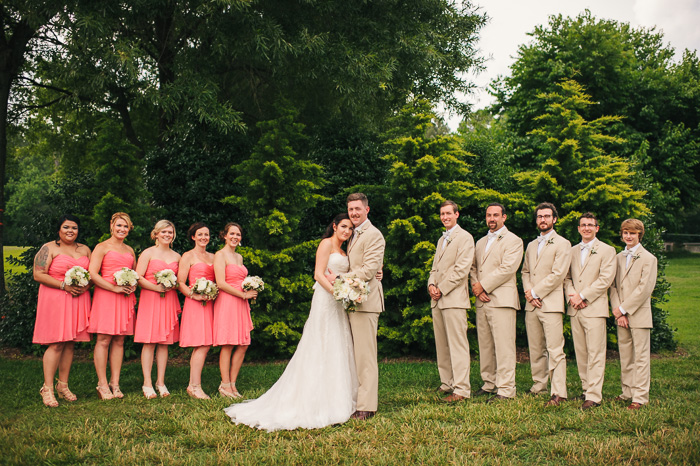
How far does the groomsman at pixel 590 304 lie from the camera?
20.5ft

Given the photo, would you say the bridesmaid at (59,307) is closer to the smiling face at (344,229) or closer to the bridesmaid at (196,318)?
the bridesmaid at (196,318)

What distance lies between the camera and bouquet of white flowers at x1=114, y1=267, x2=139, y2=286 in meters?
6.51

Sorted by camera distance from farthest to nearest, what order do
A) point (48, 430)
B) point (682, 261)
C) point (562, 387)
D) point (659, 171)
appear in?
1. point (682, 261)
2. point (659, 171)
3. point (562, 387)
4. point (48, 430)

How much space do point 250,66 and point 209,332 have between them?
6.29 meters

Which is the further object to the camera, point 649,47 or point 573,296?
point 649,47

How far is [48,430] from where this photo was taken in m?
5.15

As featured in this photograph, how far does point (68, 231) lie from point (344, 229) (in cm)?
355

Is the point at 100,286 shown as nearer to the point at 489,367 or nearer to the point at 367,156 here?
the point at 489,367

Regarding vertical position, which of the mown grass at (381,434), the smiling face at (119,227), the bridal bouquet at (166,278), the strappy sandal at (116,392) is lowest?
the mown grass at (381,434)

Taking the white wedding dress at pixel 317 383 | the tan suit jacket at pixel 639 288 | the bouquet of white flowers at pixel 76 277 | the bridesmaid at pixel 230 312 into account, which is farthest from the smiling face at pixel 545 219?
the bouquet of white flowers at pixel 76 277

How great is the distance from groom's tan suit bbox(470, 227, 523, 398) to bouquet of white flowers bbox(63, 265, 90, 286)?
16.5 feet

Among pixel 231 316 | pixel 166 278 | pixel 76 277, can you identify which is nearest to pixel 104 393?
pixel 76 277

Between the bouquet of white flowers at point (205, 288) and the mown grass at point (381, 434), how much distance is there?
1.31m

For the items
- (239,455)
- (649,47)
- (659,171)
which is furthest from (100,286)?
(649,47)
